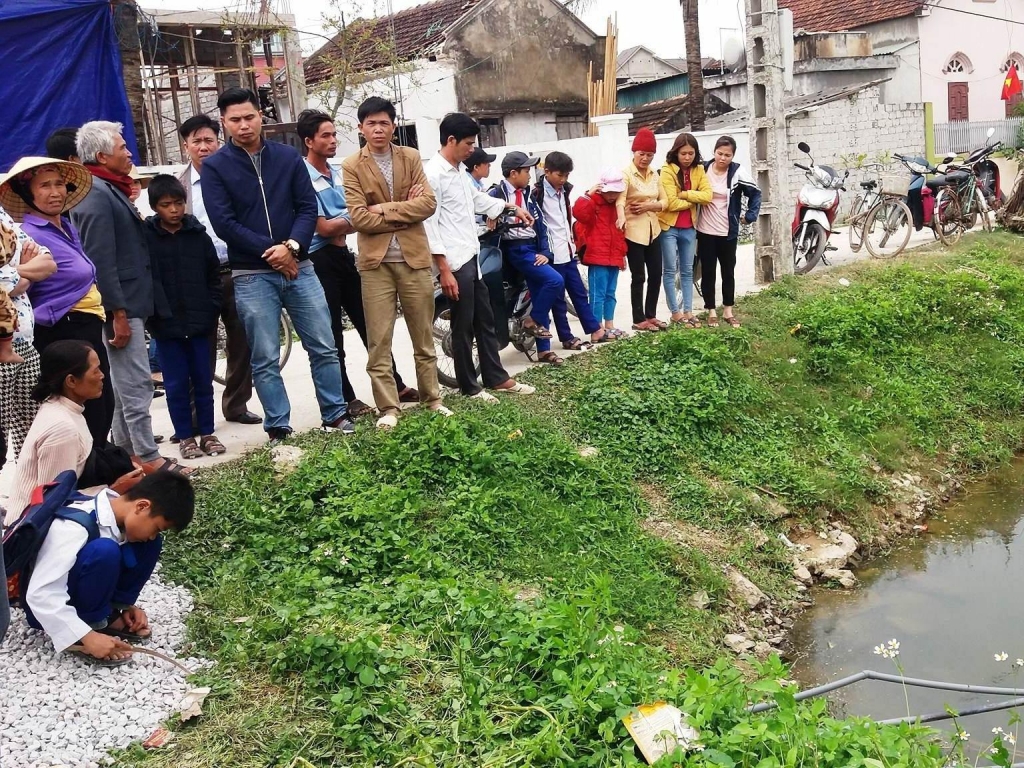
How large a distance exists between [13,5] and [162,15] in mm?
4486

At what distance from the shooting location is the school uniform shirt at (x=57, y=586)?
11.7 ft

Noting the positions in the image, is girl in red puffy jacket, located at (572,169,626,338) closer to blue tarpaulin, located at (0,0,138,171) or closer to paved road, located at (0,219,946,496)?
paved road, located at (0,219,946,496)

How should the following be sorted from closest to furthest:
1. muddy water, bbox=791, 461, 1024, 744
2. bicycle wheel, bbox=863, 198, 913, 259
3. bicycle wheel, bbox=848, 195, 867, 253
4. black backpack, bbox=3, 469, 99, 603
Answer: black backpack, bbox=3, 469, 99, 603 → muddy water, bbox=791, 461, 1024, 744 → bicycle wheel, bbox=863, 198, 913, 259 → bicycle wheel, bbox=848, 195, 867, 253

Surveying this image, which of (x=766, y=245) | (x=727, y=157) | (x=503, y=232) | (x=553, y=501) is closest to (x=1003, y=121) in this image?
(x=766, y=245)

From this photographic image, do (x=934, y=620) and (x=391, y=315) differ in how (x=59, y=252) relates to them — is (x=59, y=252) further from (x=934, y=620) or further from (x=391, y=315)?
(x=934, y=620)

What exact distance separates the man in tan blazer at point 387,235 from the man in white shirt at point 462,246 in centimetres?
27

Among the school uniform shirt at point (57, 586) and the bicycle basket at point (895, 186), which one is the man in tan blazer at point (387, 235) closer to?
the school uniform shirt at point (57, 586)

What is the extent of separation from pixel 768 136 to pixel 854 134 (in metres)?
9.05

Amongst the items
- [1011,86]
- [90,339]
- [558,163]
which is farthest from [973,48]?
[90,339]

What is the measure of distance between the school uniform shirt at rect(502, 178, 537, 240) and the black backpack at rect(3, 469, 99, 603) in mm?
4046

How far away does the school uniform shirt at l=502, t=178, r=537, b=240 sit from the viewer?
7234 millimetres

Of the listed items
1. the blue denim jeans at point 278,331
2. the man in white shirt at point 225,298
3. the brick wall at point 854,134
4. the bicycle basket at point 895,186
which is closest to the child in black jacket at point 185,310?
the man in white shirt at point 225,298

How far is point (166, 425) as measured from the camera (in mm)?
6980

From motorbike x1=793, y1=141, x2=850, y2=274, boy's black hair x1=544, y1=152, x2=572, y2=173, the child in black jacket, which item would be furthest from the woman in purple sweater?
motorbike x1=793, y1=141, x2=850, y2=274
